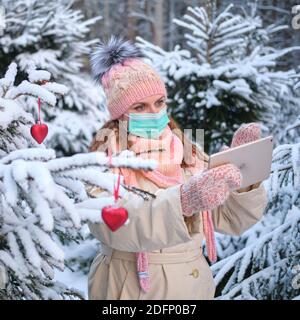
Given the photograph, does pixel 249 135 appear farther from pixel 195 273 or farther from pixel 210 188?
pixel 195 273

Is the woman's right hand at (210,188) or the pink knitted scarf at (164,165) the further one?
the pink knitted scarf at (164,165)

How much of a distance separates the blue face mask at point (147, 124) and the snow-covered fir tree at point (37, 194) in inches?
15.6

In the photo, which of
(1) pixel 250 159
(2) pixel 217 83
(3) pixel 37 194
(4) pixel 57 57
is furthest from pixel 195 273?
(4) pixel 57 57

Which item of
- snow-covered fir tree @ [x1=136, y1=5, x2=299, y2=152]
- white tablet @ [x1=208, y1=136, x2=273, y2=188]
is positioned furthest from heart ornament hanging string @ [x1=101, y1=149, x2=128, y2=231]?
snow-covered fir tree @ [x1=136, y1=5, x2=299, y2=152]

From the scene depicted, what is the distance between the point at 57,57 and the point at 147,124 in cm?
468

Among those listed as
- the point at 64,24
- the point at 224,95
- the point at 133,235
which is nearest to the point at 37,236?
the point at 133,235

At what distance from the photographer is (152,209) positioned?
5.88 feet

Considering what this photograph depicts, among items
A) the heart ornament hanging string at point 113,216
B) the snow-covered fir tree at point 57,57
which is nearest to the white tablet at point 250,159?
the heart ornament hanging string at point 113,216

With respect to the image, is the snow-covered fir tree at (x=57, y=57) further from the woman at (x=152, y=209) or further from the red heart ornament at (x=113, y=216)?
the red heart ornament at (x=113, y=216)

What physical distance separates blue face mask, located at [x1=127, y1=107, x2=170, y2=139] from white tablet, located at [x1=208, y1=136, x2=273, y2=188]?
463 mm

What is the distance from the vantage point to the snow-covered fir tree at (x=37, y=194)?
1.34 metres

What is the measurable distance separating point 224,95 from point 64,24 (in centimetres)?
235

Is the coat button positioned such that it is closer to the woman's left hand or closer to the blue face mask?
the woman's left hand

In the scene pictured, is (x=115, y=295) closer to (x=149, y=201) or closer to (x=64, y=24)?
(x=149, y=201)
